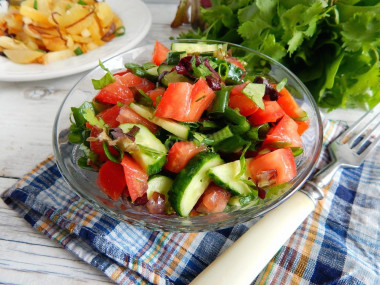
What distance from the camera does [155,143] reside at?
1.31 m

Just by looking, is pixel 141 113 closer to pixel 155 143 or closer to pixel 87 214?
pixel 155 143

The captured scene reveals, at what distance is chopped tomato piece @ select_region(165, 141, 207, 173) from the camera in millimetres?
1302

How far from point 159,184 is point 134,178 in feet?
0.36

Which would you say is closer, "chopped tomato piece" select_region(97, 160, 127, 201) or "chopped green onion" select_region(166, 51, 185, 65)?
"chopped tomato piece" select_region(97, 160, 127, 201)

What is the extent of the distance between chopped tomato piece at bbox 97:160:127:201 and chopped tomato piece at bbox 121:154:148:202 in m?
0.06

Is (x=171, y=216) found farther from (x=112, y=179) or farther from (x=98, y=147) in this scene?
(x=98, y=147)

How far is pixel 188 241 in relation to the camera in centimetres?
154

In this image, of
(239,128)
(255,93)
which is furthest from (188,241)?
(255,93)

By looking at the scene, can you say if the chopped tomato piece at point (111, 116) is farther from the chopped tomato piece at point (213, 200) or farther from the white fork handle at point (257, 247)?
the white fork handle at point (257, 247)

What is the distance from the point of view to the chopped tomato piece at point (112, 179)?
1298mm

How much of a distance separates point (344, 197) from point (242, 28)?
3.32 feet

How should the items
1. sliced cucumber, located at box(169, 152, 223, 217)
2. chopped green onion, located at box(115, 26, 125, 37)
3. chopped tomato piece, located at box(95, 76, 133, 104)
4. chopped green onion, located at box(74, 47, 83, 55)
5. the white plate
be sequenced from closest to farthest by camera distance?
sliced cucumber, located at box(169, 152, 223, 217), chopped tomato piece, located at box(95, 76, 133, 104), the white plate, chopped green onion, located at box(74, 47, 83, 55), chopped green onion, located at box(115, 26, 125, 37)

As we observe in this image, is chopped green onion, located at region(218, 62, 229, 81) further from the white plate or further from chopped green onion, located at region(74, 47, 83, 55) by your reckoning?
chopped green onion, located at region(74, 47, 83, 55)

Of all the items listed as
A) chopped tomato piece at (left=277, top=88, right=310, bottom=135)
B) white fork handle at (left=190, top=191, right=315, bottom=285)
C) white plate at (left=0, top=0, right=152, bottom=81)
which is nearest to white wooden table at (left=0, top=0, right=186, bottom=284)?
white plate at (left=0, top=0, right=152, bottom=81)
